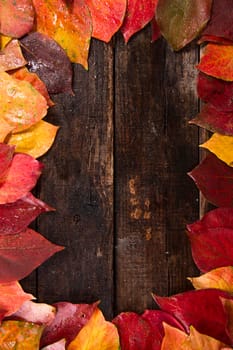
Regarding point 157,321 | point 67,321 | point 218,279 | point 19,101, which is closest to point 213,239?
point 218,279

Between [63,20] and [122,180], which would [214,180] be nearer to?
[122,180]

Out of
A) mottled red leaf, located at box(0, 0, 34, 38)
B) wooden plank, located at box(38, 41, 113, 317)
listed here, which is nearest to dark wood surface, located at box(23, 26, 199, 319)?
wooden plank, located at box(38, 41, 113, 317)

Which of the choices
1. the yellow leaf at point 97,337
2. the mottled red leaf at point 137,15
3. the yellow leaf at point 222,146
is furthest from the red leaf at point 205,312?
→ the mottled red leaf at point 137,15

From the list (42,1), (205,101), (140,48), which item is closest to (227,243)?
Result: (205,101)

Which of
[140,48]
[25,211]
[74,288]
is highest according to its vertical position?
[140,48]

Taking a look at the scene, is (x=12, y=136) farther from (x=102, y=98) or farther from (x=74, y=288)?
(x=74, y=288)

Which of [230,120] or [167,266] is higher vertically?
[230,120]
